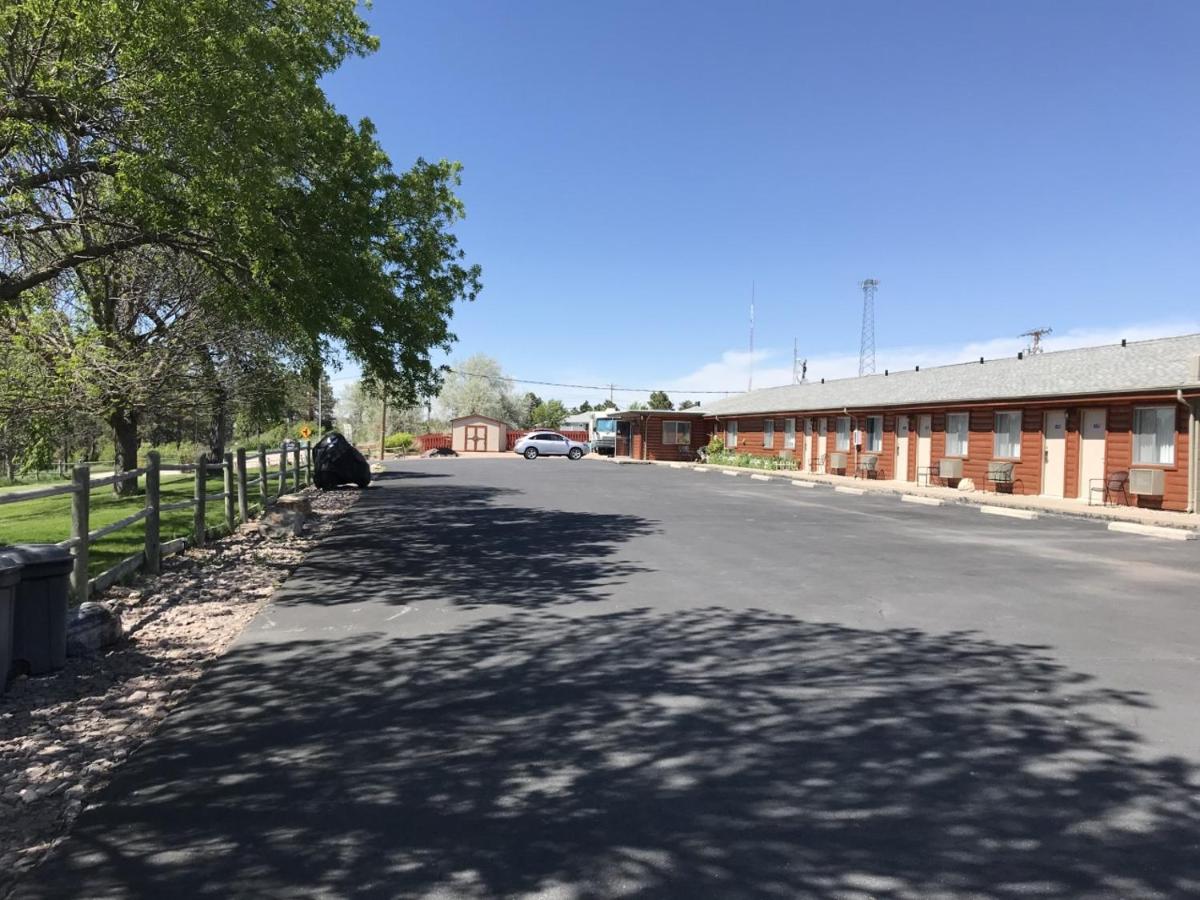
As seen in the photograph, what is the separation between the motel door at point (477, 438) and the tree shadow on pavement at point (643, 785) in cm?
5804

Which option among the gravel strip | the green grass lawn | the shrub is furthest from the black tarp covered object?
the shrub

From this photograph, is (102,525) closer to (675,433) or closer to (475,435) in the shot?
(675,433)

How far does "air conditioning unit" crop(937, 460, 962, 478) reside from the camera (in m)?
25.2

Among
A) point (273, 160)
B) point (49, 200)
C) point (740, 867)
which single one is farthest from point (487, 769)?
point (49, 200)

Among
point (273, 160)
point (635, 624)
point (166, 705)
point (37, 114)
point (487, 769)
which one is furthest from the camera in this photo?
point (273, 160)

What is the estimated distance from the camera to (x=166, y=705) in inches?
195

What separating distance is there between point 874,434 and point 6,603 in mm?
29211

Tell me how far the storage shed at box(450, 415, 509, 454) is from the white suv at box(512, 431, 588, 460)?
37.3 feet

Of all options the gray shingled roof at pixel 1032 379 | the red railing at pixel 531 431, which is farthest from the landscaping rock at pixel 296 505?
the red railing at pixel 531 431

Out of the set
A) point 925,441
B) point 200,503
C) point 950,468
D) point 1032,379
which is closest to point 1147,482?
point 1032,379

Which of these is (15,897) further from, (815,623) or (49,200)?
(49,200)

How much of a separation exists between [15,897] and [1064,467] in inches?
A: 927

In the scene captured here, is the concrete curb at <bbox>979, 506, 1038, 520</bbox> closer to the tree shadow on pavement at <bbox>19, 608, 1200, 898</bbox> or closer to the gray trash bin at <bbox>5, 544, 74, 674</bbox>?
the tree shadow on pavement at <bbox>19, 608, 1200, 898</bbox>

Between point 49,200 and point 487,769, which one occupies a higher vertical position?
point 49,200
